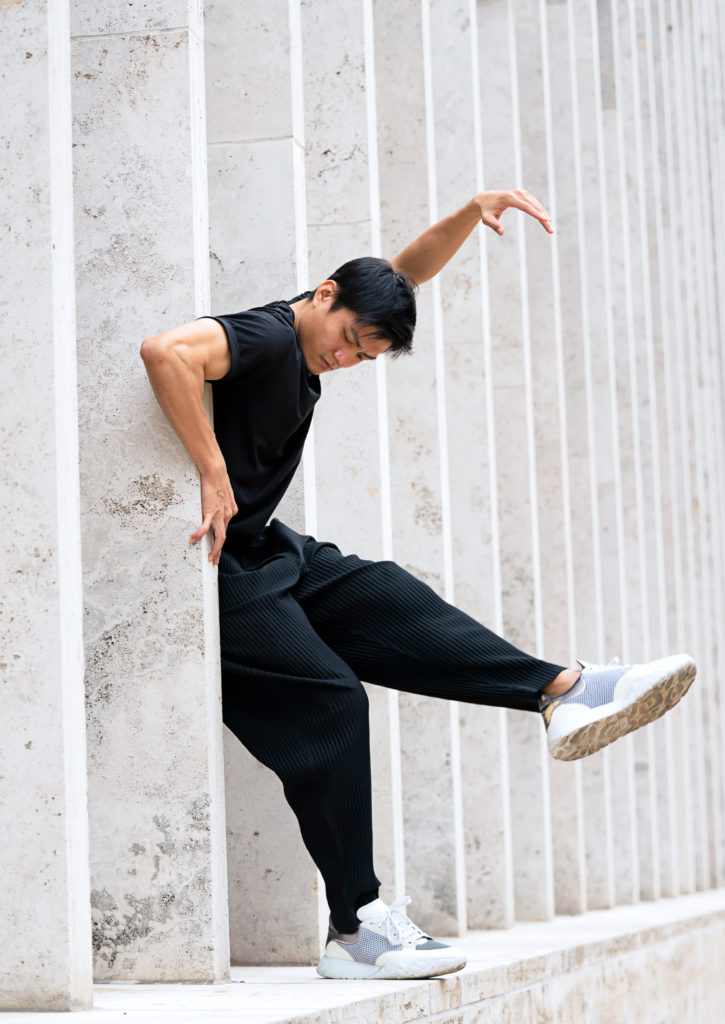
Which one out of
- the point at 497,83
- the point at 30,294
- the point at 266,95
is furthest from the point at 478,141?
the point at 30,294

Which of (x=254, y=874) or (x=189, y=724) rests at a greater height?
(x=189, y=724)

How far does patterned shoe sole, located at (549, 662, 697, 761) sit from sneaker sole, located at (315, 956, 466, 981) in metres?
0.62

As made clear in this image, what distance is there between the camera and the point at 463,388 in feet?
24.7

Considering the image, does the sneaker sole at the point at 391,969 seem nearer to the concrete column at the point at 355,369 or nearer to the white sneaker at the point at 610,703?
the white sneaker at the point at 610,703

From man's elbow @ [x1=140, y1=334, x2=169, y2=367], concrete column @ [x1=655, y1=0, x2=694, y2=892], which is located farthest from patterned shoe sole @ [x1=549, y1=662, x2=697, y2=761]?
concrete column @ [x1=655, y1=0, x2=694, y2=892]

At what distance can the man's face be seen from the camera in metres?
4.23

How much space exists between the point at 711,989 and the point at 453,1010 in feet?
18.7

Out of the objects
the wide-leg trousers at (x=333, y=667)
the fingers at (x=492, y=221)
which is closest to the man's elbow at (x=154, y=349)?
the wide-leg trousers at (x=333, y=667)

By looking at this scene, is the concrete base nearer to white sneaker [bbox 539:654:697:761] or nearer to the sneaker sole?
the sneaker sole

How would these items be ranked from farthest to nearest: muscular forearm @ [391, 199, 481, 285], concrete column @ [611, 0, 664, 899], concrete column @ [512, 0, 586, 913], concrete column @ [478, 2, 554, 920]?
concrete column @ [611, 0, 664, 899], concrete column @ [512, 0, 586, 913], concrete column @ [478, 2, 554, 920], muscular forearm @ [391, 199, 481, 285]

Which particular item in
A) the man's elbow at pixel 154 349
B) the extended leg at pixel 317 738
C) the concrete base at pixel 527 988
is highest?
the man's elbow at pixel 154 349

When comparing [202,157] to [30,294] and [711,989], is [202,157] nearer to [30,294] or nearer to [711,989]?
[30,294]

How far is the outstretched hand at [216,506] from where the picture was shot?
4184 millimetres

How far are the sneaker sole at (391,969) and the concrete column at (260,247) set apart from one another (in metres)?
0.59
